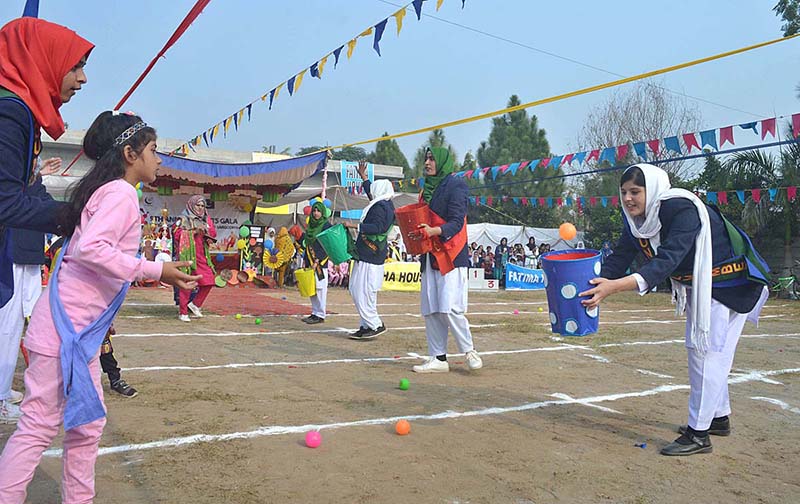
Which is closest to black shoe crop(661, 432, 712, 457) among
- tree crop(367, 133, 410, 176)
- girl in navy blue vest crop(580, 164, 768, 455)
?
girl in navy blue vest crop(580, 164, 768, 455)

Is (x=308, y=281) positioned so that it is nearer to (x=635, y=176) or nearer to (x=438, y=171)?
(x=438, y=171)

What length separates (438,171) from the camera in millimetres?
6883

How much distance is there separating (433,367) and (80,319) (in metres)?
4.48

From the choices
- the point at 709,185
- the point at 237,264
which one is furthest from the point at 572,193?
the point at 237,264

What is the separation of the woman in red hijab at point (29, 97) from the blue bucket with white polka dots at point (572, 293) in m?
3.06

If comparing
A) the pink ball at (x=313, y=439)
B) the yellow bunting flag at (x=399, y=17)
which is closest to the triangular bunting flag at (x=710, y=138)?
the yellow bunting flag at (x=399, y=17)

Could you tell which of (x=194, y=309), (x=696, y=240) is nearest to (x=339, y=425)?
(x=696, y=240)

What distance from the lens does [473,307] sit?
14.7 meters

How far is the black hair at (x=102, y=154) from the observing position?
2805 mm

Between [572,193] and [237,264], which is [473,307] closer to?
[237,264]

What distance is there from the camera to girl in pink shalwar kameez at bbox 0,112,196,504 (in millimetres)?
2639

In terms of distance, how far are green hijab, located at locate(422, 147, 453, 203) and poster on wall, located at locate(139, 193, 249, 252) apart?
1201 centimetres

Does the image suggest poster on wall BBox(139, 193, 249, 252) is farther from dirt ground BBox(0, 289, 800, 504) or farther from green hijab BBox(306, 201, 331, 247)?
dirt ground BBox(0, 289, 800, 504)

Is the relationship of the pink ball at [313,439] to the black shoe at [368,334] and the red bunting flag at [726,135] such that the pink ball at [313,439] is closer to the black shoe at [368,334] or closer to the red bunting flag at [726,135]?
the black shoe at [368,334]
